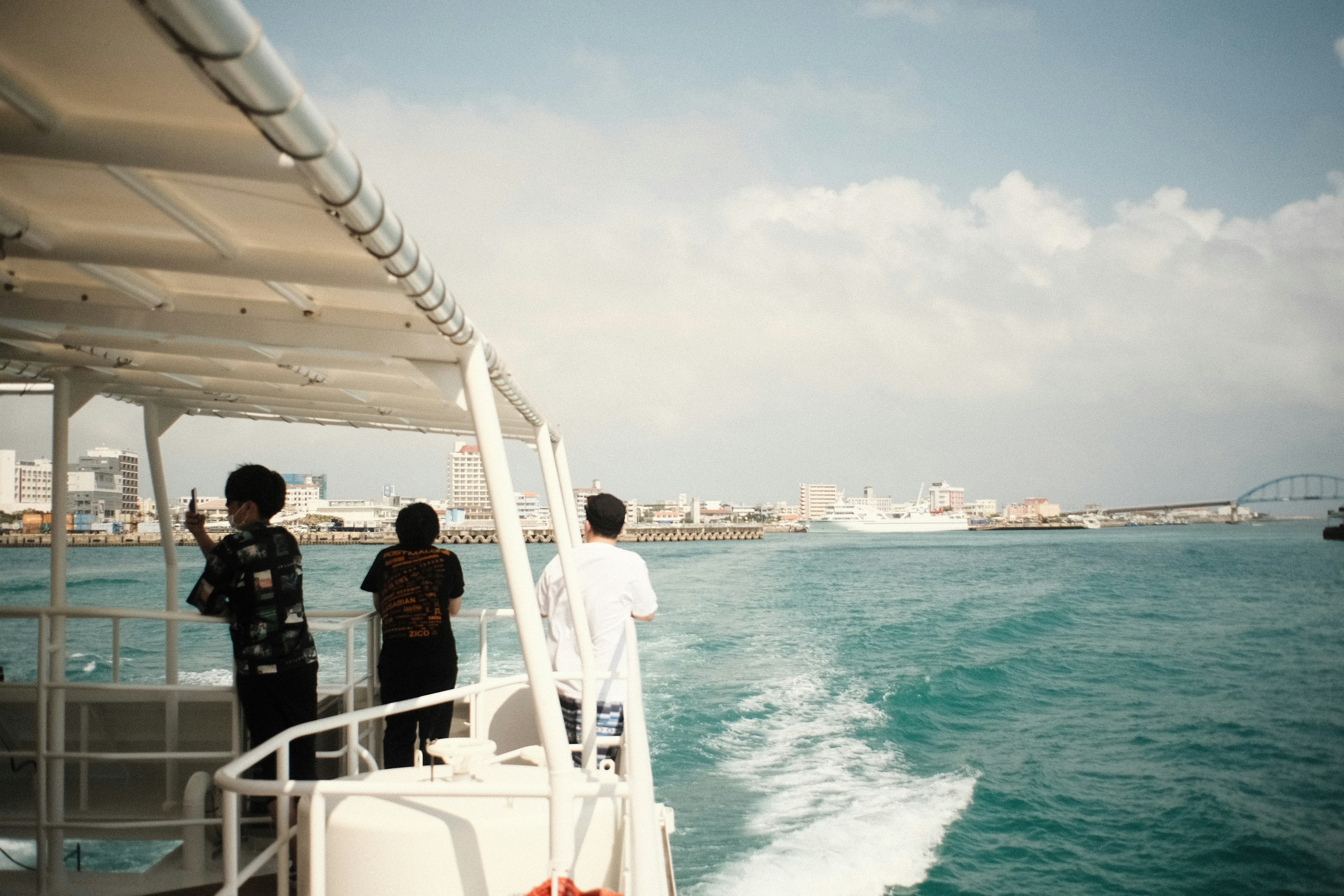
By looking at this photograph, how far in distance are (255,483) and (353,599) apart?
3589 centimetres

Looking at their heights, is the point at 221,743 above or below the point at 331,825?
below

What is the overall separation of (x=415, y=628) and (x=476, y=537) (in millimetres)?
100885

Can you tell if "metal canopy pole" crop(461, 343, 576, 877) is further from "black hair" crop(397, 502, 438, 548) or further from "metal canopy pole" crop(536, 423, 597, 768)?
"black hair" crop(397, 502, 438, 548)

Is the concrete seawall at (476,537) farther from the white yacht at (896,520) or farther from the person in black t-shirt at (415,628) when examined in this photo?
the person in black t-shirt at (415,628)

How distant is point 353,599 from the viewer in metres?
36.1

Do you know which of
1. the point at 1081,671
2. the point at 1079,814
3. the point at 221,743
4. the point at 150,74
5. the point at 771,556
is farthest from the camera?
the point at 771,556

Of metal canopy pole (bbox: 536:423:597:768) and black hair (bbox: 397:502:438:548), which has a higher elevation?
black hair (bbox: 397:502:438:548)

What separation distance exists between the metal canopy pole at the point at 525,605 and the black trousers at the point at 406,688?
1760 millimetres

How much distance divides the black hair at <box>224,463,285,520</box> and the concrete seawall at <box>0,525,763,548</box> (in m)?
48.9

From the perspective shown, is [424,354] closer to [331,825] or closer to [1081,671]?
[331,825]

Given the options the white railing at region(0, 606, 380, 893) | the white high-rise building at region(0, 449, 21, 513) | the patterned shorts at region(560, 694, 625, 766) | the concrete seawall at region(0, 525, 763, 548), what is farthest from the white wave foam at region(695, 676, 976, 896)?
the concrete seawall at region(0, 525, 763, 548)

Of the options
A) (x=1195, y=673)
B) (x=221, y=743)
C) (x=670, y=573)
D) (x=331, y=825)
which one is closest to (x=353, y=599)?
(x=670, y=573)

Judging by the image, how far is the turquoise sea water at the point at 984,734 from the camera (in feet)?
26.7

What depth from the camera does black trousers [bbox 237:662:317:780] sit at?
3.24 meters
